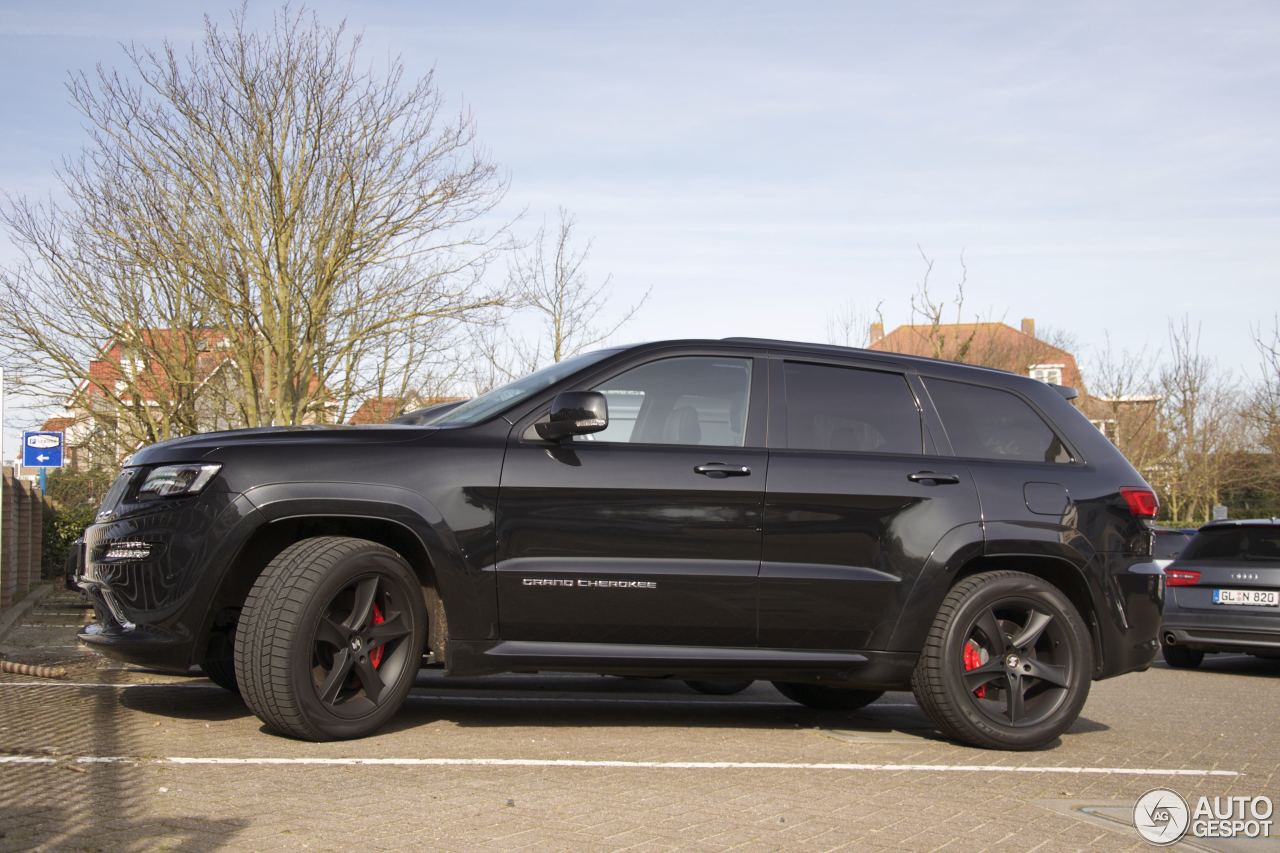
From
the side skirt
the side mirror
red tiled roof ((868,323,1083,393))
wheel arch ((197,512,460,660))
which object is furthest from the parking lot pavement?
red tiled roof ((868,323,1083,393))

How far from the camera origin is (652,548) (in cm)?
575

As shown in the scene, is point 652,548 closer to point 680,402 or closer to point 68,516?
point 680,402

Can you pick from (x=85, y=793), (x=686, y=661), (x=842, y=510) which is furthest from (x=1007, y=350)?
(x=85, y=793)

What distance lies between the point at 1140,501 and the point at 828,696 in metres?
2.02

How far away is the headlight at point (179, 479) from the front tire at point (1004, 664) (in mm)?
3288

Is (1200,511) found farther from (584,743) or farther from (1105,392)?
(584,743)

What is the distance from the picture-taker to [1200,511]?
46.0 m

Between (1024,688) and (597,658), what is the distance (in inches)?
81.8

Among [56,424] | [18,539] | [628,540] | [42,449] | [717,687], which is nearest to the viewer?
[628,540]

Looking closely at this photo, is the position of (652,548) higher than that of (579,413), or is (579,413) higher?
(579,413)

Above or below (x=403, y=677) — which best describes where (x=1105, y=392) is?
above

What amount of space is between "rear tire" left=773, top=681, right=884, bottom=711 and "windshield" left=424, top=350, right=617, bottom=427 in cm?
227

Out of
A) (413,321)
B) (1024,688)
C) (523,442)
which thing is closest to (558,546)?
(523,442)

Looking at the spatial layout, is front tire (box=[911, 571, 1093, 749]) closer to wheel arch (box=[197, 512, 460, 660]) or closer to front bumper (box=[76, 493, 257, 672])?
wheel arch (box=[197, 512, 460, 660])
